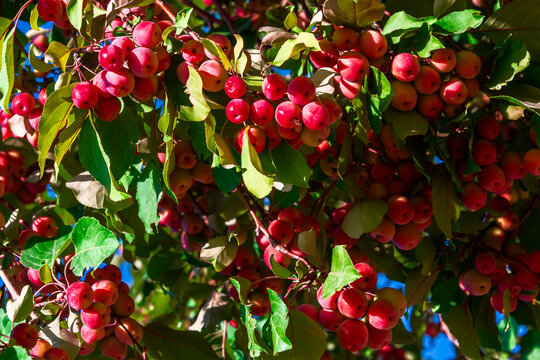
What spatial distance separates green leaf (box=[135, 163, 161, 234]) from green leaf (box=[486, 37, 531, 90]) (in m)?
0.92

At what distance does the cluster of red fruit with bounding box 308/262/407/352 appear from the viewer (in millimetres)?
1626

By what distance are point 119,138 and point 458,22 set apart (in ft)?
2.95

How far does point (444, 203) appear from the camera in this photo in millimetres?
1890

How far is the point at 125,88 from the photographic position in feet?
4.96

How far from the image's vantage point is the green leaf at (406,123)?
1.75 m

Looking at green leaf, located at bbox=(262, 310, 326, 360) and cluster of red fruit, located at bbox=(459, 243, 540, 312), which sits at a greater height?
green leaf, located at bbox=(262, 310, 326, 360)

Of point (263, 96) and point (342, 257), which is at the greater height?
point (263, 96)

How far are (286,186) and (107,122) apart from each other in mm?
474

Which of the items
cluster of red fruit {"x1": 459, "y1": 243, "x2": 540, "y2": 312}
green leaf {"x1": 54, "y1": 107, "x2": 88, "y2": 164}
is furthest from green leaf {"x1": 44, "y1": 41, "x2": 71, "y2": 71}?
cluster of red fruit {"x1": 459, "y1": 243, "x2": 540, "y2": 312}

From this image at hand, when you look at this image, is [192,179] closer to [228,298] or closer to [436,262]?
[228,298]

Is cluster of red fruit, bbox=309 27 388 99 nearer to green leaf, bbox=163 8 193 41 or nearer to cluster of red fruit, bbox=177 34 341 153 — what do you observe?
cluster of red fruit, bbox=177 34 341 153

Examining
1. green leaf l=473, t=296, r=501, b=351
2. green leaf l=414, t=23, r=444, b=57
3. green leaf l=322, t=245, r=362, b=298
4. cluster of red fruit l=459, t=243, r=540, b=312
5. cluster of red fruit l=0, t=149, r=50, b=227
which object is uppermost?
green leaf l=414, t=23, r=444, b=57

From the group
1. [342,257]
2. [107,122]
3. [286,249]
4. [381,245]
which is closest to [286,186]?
[286,249]

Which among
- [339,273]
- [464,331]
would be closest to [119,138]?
[339,273]
